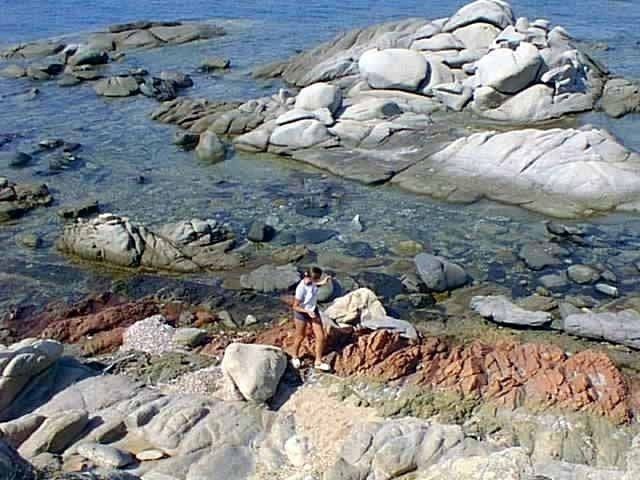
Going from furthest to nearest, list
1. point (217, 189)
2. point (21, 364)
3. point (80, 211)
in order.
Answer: point (217, 189)
point (80, 211)
point (21, 364)

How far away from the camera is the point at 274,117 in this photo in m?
36.9

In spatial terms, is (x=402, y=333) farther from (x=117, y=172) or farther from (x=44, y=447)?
(x=117, y=172)

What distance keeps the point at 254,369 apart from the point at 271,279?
21.5ft

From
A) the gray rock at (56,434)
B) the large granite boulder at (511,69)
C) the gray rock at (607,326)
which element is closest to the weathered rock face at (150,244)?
the gray rock at (56,434)

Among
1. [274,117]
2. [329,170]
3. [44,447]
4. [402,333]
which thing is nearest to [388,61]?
[274,117]

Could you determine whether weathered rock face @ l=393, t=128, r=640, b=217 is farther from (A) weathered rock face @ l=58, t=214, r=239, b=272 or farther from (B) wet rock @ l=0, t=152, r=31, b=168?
(B) wet rock @ l=0, t=152, r=31, b=168

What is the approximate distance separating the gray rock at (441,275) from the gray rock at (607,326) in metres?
3.38

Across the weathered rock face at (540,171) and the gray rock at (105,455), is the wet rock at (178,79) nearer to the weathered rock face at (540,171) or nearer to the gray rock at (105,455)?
the weathered rock face at (540,171)

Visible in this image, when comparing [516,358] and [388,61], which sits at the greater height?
[388,61]

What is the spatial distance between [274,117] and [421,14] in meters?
27.9

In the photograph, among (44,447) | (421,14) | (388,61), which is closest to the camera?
(44,447)

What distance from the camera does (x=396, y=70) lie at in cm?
3903

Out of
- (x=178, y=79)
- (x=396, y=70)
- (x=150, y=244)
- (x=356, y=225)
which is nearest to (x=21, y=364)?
(x=150, y=244)

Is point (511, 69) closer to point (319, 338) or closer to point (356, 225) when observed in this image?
point (356, 225)
